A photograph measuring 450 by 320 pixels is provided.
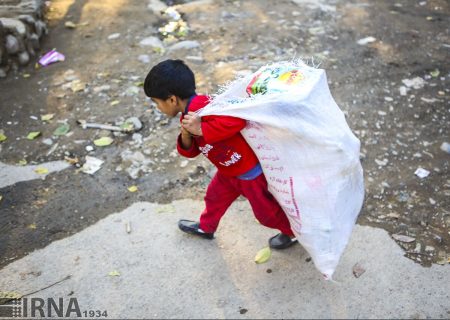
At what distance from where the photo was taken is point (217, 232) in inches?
101

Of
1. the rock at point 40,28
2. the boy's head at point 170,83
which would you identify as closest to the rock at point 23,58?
the rock at point 40,28

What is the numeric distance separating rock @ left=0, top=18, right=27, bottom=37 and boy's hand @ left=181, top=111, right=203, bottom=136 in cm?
298

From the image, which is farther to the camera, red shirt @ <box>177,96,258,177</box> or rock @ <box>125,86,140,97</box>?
rock @ <box>125,86,140,97</box>

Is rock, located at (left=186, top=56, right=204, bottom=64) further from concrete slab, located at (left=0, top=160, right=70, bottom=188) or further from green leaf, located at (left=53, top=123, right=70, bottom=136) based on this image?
concrete slab, located at (left=0, top=160, right=70, bottom=188)

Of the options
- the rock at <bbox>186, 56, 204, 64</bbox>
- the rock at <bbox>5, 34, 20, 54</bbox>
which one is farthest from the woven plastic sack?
the rock at <bbox>5, 34, 20, 54</bbox>

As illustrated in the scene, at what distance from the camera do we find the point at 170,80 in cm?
188

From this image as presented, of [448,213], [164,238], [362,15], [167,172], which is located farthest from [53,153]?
[362,15]

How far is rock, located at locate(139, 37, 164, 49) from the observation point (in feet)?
14.3

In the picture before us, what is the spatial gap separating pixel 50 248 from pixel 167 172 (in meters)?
0.91

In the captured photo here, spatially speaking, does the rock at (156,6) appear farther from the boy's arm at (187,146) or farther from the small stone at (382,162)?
the boy's arm at (187,146)

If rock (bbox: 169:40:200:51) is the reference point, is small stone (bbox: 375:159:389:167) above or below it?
below

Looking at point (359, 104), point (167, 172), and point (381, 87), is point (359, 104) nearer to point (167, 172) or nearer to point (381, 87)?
point (381, 87)

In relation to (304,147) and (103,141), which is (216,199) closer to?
(304,147)

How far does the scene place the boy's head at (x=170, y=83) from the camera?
6.18 feet
